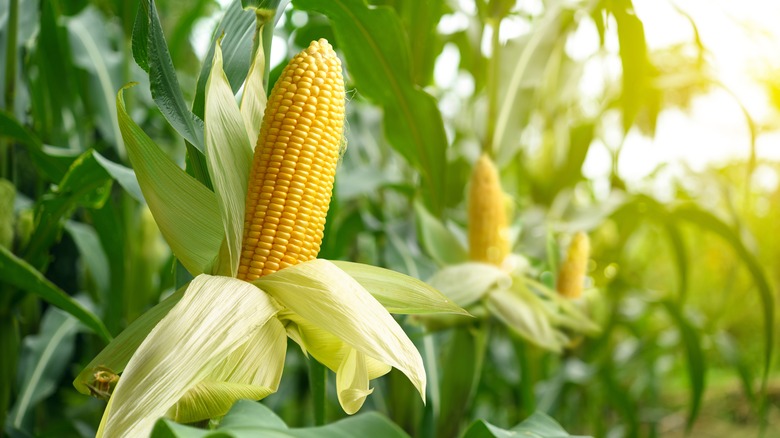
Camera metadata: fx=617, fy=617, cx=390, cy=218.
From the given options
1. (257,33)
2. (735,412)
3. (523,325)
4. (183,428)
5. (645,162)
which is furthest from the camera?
(735,412)

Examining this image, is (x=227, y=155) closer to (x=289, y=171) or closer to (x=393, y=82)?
(x=289, y=171)

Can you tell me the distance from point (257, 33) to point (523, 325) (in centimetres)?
50

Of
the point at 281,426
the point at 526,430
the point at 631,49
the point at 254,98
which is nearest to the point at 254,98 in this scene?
the point at 254,98

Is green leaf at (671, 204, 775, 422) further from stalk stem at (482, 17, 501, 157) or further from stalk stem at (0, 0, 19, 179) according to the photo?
stalk stem at (0, 0, 19, 179)

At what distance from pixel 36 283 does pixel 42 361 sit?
0.33m

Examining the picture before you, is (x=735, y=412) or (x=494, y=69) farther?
(x=735, y=412)

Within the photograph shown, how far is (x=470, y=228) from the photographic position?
0.85 meters

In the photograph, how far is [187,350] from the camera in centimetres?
34

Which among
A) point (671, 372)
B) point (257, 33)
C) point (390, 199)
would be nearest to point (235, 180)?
point (257, 33)

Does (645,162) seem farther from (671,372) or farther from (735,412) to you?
(671,372)

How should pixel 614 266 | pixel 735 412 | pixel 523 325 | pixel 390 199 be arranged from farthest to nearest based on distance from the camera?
pixel 735 412, pixel 390 199, pixel 614 266, pixel 523 325

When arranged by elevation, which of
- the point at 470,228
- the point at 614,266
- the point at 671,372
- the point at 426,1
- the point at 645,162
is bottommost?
the point at 671,372

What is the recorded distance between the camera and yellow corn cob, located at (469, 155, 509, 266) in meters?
0.83

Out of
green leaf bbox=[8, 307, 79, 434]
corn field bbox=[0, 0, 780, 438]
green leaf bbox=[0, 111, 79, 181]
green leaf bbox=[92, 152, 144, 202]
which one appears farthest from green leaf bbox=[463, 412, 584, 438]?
green leaf bbox=[8, 307, 79, 434]
